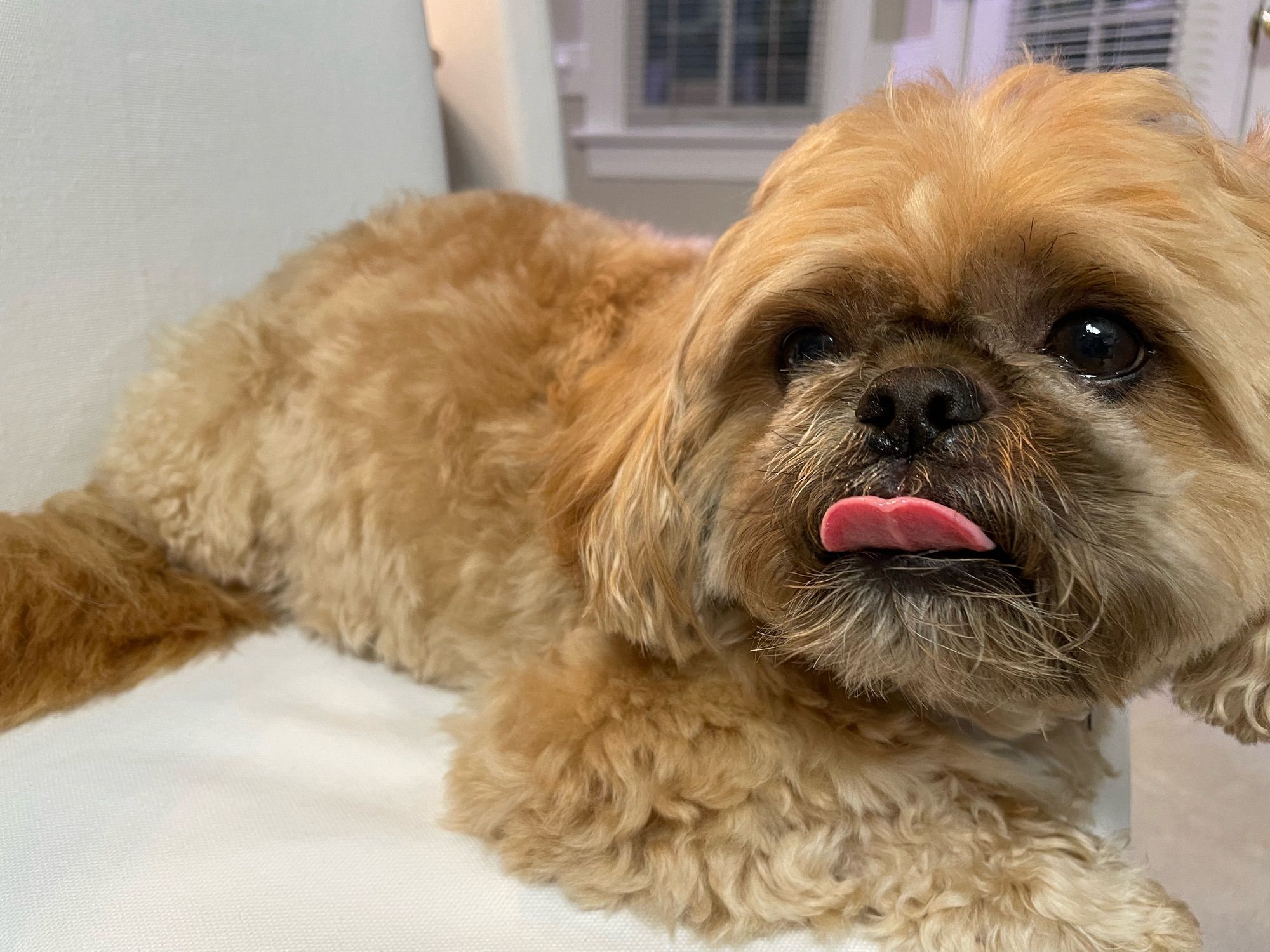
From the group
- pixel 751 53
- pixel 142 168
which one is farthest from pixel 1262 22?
pixel 142 168

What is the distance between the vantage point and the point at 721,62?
262 centimetres

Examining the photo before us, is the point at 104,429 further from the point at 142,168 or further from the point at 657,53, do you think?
the point at 657,53

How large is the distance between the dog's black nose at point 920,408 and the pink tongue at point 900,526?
4 cm

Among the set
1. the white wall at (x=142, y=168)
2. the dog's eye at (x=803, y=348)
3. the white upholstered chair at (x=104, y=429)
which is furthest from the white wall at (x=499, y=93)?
the dog's eye at (x=803, y=348)

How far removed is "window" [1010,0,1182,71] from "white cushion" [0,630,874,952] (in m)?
1.76

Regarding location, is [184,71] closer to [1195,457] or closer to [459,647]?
[459,647]

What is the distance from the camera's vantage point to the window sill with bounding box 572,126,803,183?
8.17ft

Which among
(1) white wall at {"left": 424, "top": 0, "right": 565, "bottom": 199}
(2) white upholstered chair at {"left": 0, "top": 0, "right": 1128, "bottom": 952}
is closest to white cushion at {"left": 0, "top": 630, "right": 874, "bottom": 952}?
(2) white upholstered chair at {"left": 0, "top": 0, "right": 1128, "bottom": 952}

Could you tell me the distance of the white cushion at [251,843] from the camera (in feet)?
2.18

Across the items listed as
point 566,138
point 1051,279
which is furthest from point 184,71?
point 566,138

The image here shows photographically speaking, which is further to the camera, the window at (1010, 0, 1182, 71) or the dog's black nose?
the window at (1010, 0, 1182, 71)

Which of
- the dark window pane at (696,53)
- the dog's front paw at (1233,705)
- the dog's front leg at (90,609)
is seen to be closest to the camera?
the dog's front paw at (1233,705)

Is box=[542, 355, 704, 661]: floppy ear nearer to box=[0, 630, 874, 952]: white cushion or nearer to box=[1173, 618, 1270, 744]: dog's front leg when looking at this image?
box=[0, 630, 874, 952]: white cushion

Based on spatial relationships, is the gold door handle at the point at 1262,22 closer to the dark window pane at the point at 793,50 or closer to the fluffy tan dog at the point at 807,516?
the dark window pane at the point at 793,50
